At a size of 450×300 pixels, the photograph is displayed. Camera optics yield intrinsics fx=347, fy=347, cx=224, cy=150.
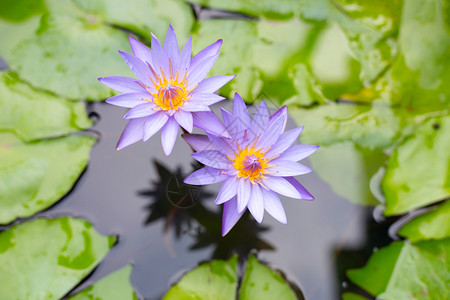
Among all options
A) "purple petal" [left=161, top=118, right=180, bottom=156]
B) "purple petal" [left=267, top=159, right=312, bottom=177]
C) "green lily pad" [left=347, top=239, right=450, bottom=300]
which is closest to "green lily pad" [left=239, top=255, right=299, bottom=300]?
"green lily pad" [left=347, top=239, right=450, bottom=300]

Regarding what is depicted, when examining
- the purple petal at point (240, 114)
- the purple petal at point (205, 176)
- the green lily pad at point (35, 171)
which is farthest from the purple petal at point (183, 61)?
the green lily pad at point (35, 171)

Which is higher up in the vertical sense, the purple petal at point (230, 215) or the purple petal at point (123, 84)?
the purple petal at point (123, 84)

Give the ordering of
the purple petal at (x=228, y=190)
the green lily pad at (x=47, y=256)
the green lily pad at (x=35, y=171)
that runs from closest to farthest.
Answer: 1. the purple petal at (x=228, y=190)
2. the green lily pad at (x=47, y=256)
3. the green lily pad at (x=35, y=171)

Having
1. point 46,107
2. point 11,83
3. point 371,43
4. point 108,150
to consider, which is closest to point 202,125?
point 108,150

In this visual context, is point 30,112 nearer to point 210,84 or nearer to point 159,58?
point 159,58

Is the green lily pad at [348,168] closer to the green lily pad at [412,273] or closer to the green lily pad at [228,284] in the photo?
the green lily pad at [412,273]

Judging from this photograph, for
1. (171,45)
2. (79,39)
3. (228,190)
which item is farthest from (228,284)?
(79,39)

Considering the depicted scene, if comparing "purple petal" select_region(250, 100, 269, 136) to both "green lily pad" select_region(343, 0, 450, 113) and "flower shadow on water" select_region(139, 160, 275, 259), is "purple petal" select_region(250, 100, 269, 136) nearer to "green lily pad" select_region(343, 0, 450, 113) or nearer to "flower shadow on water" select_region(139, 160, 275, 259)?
"flower shadow on water" select_region(139, 160, 275, 259)
